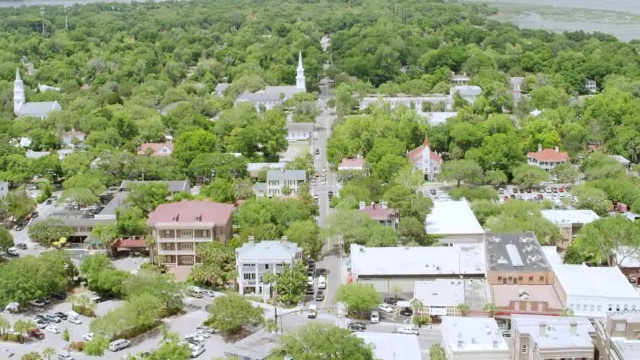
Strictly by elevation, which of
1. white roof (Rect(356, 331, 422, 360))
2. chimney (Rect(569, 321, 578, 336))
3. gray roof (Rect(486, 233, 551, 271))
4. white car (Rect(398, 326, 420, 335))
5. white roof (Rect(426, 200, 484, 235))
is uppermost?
chimney (Rect(569, 321, 578, 336))

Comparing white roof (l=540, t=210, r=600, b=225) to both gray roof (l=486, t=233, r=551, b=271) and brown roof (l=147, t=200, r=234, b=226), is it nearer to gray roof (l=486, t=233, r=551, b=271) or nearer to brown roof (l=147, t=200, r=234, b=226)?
gray roof (l=486, t=233, r=551, b=271)

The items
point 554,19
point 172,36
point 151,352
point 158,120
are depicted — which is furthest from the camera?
point 554,19

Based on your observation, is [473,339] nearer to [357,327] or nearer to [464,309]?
[464,309]

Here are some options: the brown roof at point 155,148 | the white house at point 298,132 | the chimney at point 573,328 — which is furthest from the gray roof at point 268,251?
the white house at point 298,132

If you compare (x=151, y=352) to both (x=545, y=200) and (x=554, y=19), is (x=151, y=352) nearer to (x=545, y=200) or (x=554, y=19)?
(x=545, y=200)

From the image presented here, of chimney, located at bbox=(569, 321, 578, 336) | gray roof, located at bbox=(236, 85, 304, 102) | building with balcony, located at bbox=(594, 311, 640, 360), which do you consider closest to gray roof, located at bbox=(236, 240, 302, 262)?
chimney, located at bbox=(569, 321, 578, 336)

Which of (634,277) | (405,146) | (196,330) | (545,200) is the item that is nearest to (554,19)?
(405,146)

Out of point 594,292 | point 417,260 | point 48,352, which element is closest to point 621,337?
point 594,292
